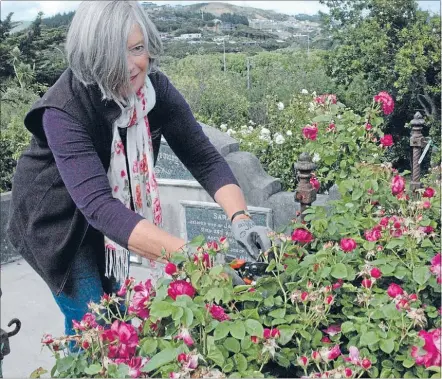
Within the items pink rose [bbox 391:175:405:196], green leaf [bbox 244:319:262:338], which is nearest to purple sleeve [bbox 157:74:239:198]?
pink rose [bbox 391:175:405:196]

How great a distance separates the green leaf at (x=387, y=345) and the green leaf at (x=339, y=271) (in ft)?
0.69

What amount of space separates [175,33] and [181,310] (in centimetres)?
241

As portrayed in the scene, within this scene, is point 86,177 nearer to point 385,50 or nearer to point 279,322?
point 279,322

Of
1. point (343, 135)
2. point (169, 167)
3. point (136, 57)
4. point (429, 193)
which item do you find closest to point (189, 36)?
point (343, 135)

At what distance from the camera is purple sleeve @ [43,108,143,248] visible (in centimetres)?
168

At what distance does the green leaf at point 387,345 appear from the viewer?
123 cm

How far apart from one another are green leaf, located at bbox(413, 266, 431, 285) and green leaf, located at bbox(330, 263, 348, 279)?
0.16 metres

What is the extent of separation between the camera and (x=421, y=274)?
144 centimetres

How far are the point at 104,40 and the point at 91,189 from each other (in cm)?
40

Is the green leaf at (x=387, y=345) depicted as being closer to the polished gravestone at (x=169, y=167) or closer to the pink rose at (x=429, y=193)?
the pink rose at (x=429, y=193)

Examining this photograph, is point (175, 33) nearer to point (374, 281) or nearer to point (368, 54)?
point (368, 54)

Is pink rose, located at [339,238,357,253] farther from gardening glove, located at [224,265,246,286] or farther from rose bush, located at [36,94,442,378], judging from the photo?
gardening glove, located at [224,265,246,286]

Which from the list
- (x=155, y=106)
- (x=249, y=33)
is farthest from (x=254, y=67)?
(x=155, y=106)

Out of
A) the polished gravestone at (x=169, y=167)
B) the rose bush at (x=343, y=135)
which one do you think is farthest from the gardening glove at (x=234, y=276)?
the polished gravestone at (x=169, y=167)
